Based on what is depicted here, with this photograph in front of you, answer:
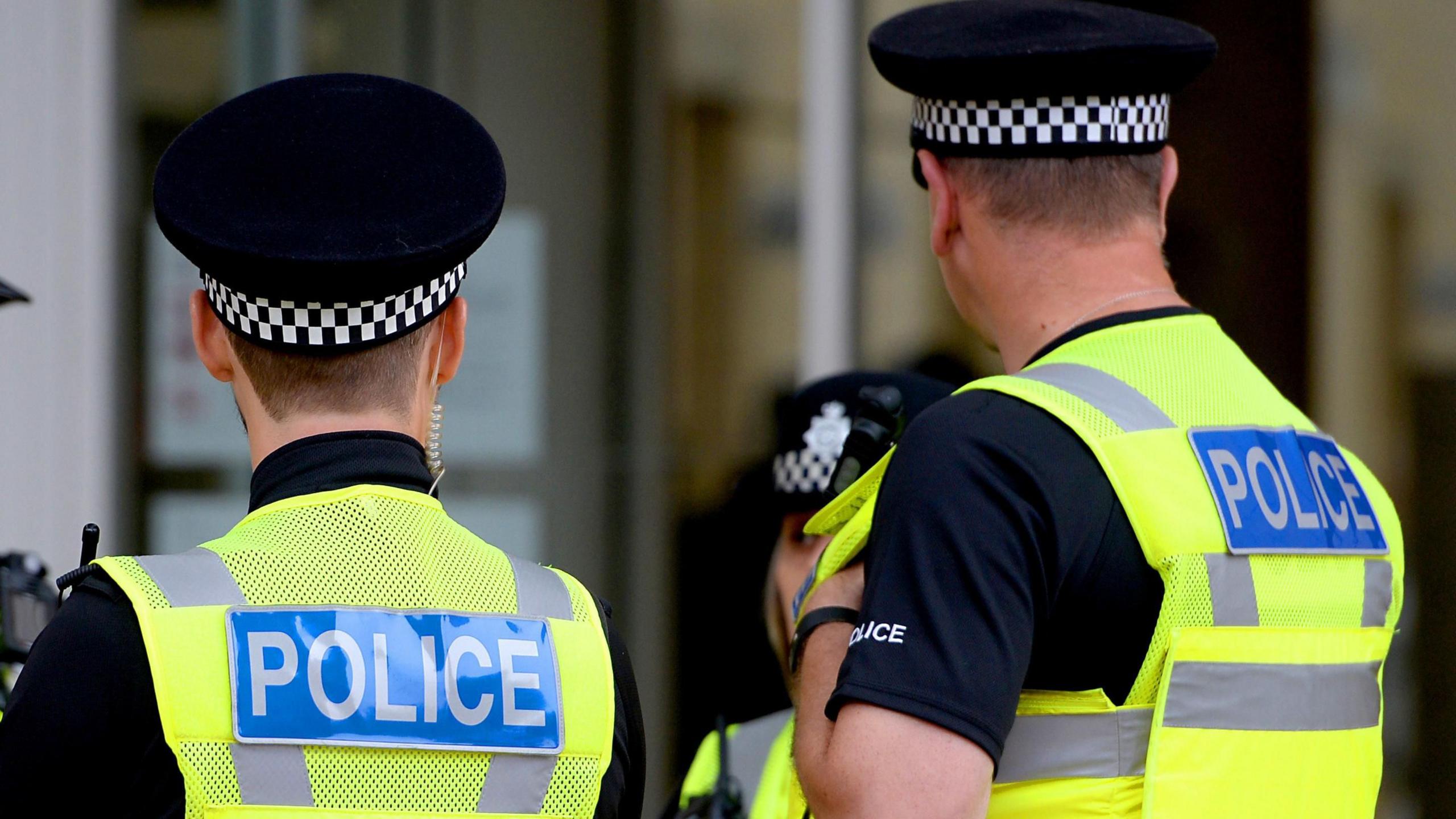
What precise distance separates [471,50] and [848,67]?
1394mm

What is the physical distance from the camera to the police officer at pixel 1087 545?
5.42 ft

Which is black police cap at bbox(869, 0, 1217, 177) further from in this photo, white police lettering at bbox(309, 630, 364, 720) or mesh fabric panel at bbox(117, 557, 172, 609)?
mesh fabric panel at bbox(117, 557, 172, 609)

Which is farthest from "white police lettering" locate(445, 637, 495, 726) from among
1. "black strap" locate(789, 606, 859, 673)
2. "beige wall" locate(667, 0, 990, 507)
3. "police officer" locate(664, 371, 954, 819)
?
"beige wall" locate(667, 0, 990, 507)

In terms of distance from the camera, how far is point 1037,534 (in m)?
1.66

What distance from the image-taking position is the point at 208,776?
143 centimetres

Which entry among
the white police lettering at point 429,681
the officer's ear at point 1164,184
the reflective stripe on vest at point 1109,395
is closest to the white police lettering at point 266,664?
the white police lettering at point 429,681

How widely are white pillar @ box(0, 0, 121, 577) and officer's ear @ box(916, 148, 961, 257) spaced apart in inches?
122

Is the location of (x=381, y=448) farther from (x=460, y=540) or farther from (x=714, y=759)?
(x=714, y=759)

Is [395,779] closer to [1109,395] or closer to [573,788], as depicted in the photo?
[573,788]

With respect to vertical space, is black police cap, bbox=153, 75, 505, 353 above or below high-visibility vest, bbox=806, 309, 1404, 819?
above

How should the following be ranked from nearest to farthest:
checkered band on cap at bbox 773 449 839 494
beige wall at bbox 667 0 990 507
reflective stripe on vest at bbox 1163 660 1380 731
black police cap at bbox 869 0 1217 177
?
reflective stripe on vest at bbox 1163 660 1380 731, black police cap at bbox 869 0 1217 177, checkered band on cap at bbox 773 449 839 494, beige wall at bbox 667 0 990 507

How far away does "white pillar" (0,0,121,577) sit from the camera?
4.33 metres

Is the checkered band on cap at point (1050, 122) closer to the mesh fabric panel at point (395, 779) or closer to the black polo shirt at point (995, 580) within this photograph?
the black polo shirt at point (995, 580)

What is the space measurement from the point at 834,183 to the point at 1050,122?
10.5ft
